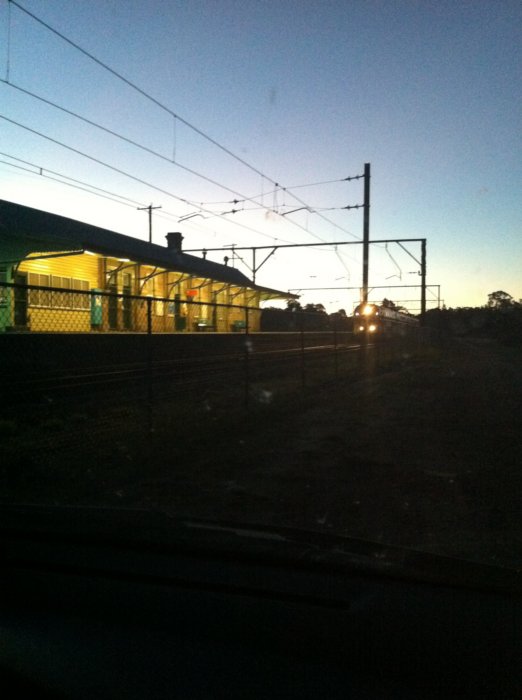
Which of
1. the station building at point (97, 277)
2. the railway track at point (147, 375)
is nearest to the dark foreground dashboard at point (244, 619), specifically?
the railway track at point (147, 375)

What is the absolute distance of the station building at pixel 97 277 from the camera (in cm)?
1598

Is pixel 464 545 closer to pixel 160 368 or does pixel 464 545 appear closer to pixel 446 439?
pixel 446 439

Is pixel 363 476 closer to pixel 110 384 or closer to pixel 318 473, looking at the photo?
pixel 318 473

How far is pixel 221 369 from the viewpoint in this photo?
1225 centimetres

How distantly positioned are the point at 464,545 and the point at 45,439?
4.85 meters

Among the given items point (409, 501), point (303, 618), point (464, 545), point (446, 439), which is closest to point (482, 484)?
point (409, 501)

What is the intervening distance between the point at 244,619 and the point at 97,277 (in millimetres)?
24296

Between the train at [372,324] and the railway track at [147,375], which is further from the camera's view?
the train at [372,324]

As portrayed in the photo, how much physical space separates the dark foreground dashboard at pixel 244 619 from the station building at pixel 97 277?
991 centimetres

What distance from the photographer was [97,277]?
25.4 metres

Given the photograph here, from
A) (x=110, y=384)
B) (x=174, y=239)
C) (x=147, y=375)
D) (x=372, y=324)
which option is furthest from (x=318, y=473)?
(x=174, y=239)

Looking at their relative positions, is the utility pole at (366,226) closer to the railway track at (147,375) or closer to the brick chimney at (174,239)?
the railway track at (147,375)

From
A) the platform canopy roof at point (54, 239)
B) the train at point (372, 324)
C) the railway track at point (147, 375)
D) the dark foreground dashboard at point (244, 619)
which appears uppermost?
the platform canopy roof at point (54, 239)

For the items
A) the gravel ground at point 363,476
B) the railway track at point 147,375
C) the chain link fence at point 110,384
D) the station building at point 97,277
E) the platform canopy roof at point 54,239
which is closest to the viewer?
the gravel ground at point 363,476
